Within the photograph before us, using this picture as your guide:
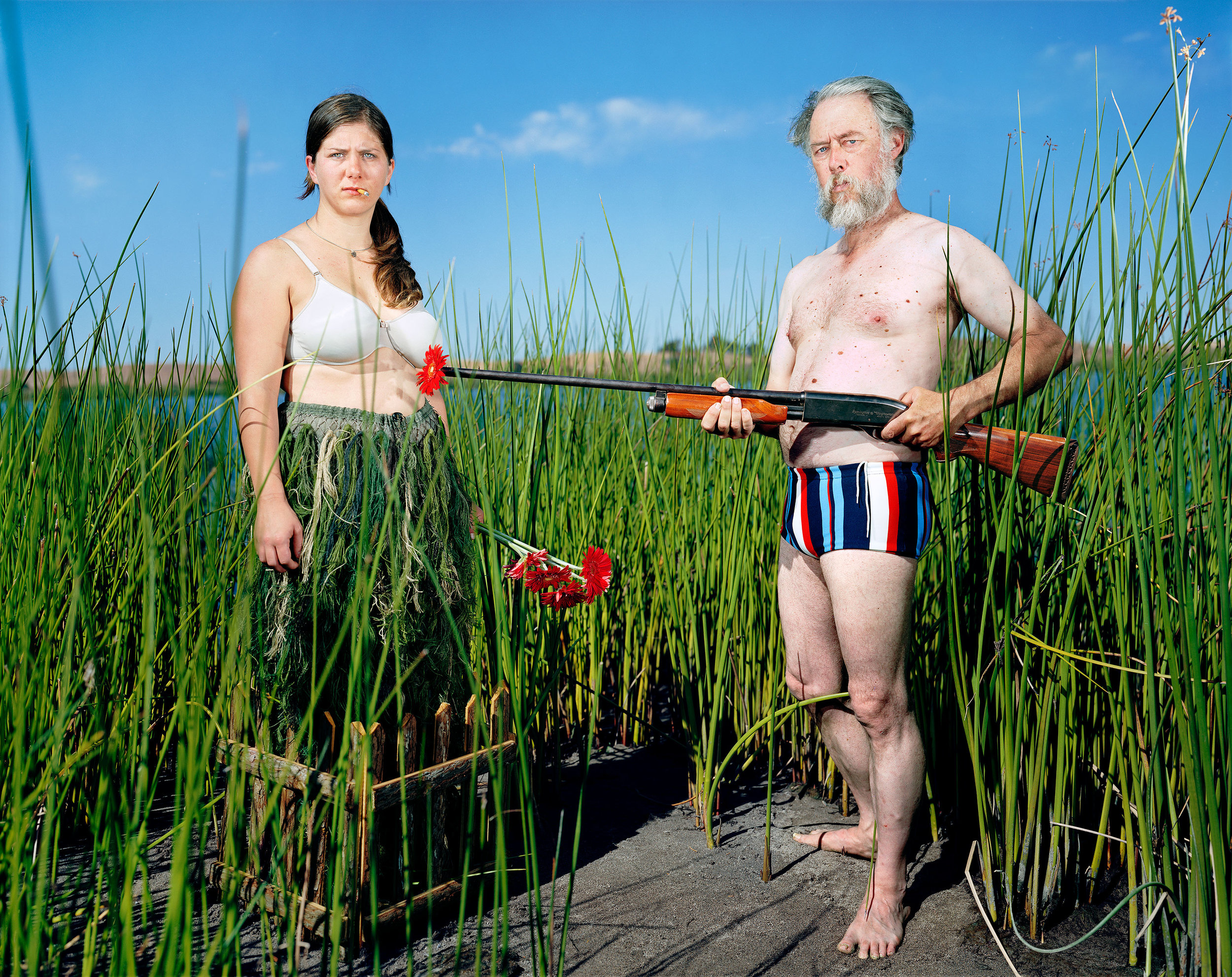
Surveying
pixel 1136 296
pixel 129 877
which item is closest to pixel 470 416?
pixel 129 877

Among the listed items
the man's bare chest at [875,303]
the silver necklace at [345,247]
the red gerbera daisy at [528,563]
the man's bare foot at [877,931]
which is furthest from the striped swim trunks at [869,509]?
the silver necklace at [345,247]

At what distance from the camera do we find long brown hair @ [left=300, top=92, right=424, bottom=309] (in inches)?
66.7

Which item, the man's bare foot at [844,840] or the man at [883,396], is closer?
the man at [883,396]

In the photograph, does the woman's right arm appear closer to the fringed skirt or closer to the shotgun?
the fringed skirt

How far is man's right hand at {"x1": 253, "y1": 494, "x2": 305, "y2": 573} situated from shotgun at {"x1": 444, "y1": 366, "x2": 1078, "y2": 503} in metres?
0.41

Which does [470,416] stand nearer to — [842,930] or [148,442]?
[148,442]

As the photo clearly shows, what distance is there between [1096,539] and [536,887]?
1.28m

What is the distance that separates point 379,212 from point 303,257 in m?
0.24

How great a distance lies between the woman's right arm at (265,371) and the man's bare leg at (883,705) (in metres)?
1.13

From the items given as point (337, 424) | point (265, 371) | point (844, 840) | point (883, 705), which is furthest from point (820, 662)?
point (265, 371)

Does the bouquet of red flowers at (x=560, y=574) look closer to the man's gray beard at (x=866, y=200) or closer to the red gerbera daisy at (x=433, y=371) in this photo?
the red gerbera daisy at (x=433, y=371)

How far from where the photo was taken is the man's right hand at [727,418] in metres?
1.88

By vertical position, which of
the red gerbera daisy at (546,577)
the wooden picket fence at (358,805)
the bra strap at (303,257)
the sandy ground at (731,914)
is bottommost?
the sandy ground at (731,914)

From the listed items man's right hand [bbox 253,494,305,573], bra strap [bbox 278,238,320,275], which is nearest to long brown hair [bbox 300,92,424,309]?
bra strap [bbox 278,238,320,275]
